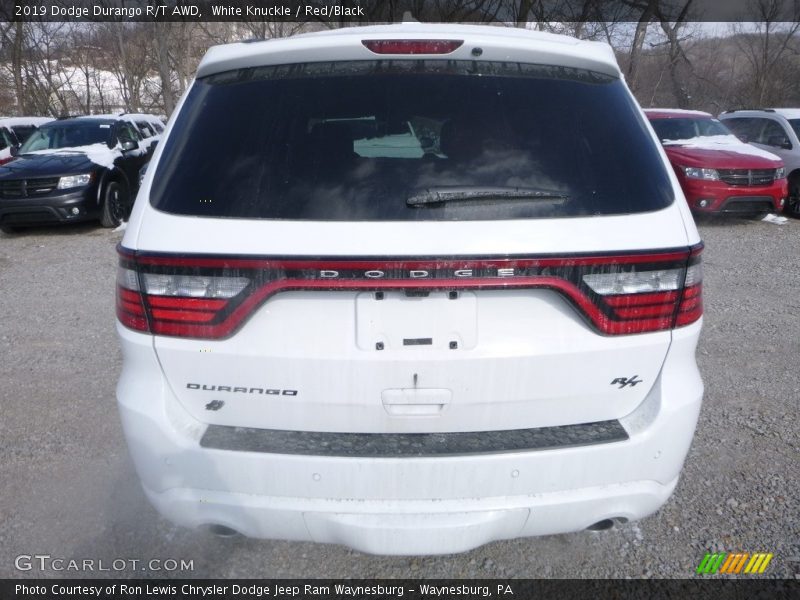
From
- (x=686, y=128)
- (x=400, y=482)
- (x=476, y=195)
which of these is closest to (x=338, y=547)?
(x=400, y=482)

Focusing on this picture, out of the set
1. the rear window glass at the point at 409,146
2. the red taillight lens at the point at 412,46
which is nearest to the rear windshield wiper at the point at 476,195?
the rear window glass at the point at 409,146

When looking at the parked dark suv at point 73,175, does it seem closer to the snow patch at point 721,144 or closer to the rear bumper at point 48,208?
the rear bumper at point 48,208

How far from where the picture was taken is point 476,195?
180 centimetres

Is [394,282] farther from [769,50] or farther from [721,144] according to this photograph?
[769,50]

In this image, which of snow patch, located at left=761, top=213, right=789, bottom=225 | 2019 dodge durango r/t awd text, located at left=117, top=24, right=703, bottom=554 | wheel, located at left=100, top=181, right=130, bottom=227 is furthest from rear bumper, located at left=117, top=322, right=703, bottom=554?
snow patch, located at left=761, top=213, right=789, bottom=225

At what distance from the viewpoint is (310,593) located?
2.39 meters

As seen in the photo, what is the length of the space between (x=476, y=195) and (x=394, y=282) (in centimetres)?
37

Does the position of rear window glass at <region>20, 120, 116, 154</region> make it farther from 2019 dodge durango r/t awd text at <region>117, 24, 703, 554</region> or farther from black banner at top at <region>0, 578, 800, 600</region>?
2019 dodge durango r/t awd text at <region>117, 24, 703, 554</region>

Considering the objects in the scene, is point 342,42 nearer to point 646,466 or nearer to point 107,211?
point 646,466

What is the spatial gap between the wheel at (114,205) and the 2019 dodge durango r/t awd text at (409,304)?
8730mm

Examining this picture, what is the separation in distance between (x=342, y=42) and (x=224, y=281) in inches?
34.6

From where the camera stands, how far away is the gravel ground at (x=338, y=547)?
2.51 metres

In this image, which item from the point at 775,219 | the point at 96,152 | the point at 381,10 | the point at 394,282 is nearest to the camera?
the point at 394,282

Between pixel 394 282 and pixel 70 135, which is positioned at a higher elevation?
pixel 394 282
